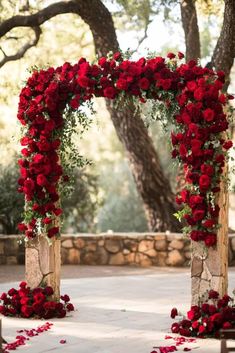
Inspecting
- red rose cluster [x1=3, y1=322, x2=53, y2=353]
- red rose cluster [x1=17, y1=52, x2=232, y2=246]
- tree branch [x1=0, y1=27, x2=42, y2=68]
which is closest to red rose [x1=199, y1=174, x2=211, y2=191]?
red rose cluster [x1=17, y1=52, x2=232, y2=246]

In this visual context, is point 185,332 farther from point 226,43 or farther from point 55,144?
point 226,43

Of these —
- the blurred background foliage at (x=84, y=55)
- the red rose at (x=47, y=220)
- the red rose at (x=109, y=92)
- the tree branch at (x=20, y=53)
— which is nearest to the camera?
the red rose at (x=109, y=92)

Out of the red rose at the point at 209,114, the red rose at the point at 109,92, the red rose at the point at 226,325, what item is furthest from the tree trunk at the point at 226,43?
the red rose at the point at 226,325

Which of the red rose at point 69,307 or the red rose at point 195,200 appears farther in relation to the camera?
the red rose at point 69,307

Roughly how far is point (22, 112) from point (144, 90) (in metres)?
1.48

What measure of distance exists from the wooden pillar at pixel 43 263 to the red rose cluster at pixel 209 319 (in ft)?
5.58

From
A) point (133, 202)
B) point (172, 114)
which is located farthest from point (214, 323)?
point (133, 202)

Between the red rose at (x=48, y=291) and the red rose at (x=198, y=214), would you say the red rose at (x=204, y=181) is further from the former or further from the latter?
the red rose at (x=48, y=291)

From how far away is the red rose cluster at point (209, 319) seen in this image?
6.78 meters

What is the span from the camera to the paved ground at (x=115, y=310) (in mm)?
6484

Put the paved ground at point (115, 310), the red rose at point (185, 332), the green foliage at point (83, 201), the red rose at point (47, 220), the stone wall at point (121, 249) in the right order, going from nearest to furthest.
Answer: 1. the paved ground at point (115, 310)
2. the red rose at point (185, 332)
3. the red rose at point (47, 220)
4. the stone wall at point (121, 249)
5. the green foliage at point (83, 201)

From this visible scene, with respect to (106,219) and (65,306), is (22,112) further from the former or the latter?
(106,219)

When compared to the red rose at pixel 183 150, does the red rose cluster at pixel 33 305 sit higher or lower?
lower

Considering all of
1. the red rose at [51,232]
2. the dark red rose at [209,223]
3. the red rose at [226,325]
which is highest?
the dark red rose at [209,223]
